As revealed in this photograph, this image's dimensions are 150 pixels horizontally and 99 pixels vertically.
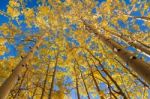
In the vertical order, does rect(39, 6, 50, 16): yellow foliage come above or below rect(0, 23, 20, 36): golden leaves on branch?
above

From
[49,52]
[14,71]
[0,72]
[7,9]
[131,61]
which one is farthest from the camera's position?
[7,9]

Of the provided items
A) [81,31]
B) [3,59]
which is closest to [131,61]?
[3,59]

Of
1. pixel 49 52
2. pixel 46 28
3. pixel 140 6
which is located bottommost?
Answer: pixel 49 52

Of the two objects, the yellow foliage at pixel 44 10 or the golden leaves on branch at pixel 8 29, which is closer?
the golden leaves on branch at pixel 8 29

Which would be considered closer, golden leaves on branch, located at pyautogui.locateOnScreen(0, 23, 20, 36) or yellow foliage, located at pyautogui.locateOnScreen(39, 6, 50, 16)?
golden leaves on branch, located at pyautogui.locateOnScreen(0, 23, 20, 36)

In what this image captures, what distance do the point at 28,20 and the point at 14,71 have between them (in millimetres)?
6473

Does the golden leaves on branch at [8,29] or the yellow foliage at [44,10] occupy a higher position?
the yellow foliage at [44,10]

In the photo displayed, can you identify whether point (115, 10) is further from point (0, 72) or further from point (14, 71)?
point (14, 71)

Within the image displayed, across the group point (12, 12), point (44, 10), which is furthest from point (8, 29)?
point (44, 10)

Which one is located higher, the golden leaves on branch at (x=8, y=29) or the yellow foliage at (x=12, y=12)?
the yellow foliage at (x=12, y=12)

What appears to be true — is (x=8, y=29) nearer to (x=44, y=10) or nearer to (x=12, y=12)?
(x=12, y=12)

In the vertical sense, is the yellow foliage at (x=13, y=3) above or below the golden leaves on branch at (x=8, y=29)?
above

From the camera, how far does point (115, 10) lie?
417 inches

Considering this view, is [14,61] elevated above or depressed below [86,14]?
below
